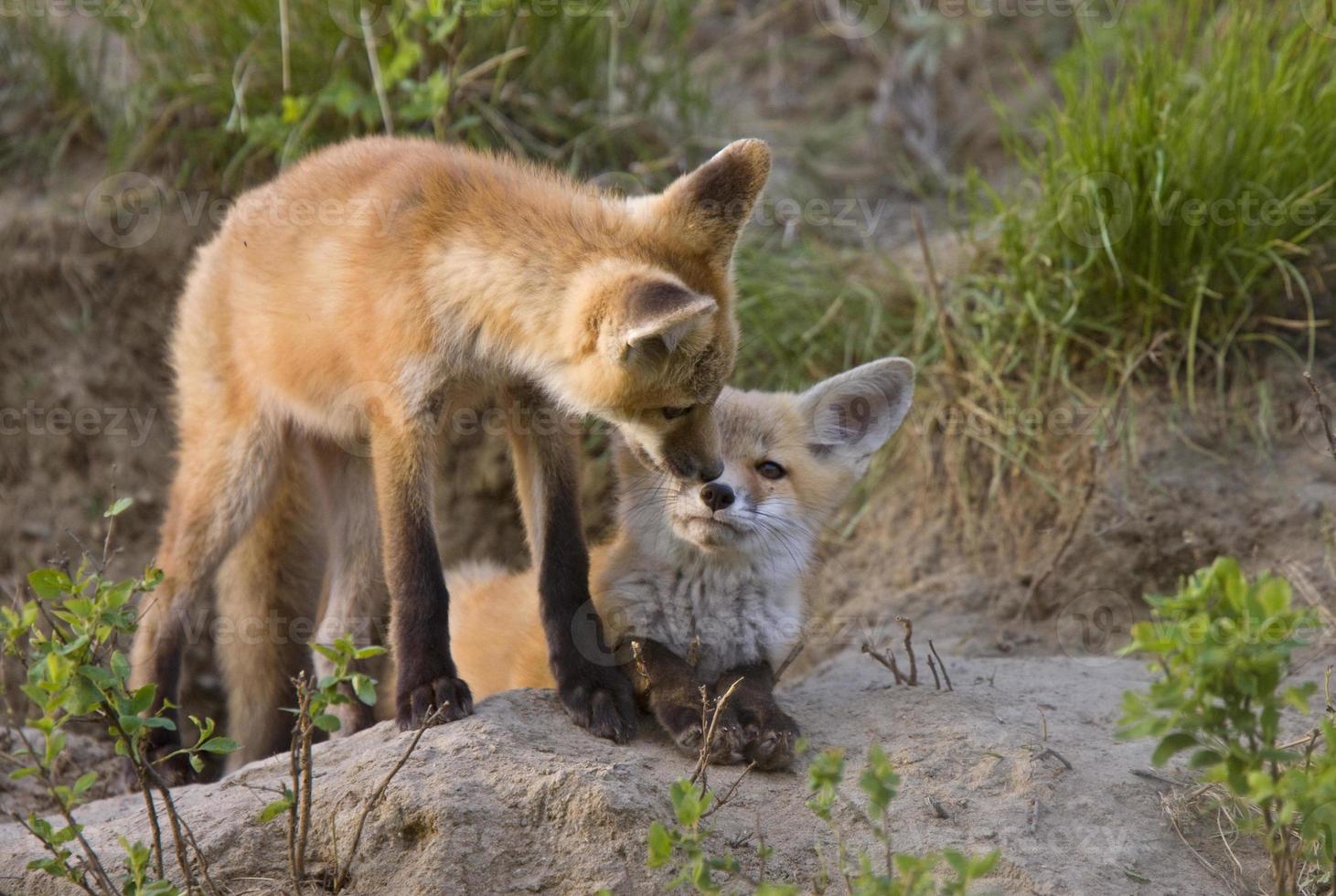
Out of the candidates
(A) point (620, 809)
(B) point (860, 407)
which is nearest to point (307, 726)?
(A) point (620, 809)

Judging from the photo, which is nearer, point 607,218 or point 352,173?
point 607,218

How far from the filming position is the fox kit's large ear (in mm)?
3553

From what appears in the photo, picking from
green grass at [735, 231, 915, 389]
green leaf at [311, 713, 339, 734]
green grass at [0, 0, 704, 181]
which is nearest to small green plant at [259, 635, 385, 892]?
green leaf at [311, 713, 339, 734]

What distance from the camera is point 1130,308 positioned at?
4441 mm

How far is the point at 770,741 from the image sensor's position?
277 cm

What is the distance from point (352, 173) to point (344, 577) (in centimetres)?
122

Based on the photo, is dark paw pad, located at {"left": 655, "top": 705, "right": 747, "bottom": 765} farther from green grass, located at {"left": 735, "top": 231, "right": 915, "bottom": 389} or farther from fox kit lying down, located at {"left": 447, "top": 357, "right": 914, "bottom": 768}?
green grass, located at {"left": 735, "top": 231, "right": 915, "bottom": 389}

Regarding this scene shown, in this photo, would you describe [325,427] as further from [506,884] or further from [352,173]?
[506,884]

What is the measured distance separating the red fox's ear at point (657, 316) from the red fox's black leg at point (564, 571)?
688mm

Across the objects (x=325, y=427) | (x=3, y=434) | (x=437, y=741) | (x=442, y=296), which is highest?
(x=442, y=296)

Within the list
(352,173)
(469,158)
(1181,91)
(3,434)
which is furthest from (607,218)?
(3,434)

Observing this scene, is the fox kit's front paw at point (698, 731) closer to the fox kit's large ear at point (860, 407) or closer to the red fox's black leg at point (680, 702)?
the red fox's black leg at point (680, 702)

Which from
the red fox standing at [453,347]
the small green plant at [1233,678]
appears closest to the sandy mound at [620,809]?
the red fox standing at [453,347]

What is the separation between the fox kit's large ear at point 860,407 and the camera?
3.55 m
